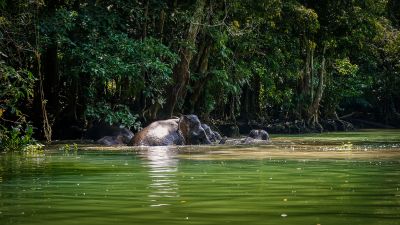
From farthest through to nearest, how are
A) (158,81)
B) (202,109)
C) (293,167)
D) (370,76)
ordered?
(370,76), (202,109), (158,81), (293,167)

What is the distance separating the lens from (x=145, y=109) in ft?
69.1

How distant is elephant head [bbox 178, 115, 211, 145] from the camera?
17609mm

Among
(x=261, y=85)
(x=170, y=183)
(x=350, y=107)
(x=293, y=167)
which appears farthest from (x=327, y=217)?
(x=350, y=107)

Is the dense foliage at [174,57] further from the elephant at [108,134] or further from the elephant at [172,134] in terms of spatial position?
the elephant at [172,134]

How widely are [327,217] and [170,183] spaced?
2637mm

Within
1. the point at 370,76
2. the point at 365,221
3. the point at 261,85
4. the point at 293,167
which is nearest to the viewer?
the point at 365,221

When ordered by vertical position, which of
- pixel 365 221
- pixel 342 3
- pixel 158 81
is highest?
pixel 342 3

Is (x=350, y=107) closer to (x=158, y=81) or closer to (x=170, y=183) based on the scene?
(x=158, y=81)

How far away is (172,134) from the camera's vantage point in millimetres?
17281

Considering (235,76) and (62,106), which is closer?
(62,106)

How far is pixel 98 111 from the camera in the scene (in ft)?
60.5

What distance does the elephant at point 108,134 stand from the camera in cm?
1762

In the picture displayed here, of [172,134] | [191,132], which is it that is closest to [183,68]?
[191,132]

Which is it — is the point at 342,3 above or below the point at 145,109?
above
